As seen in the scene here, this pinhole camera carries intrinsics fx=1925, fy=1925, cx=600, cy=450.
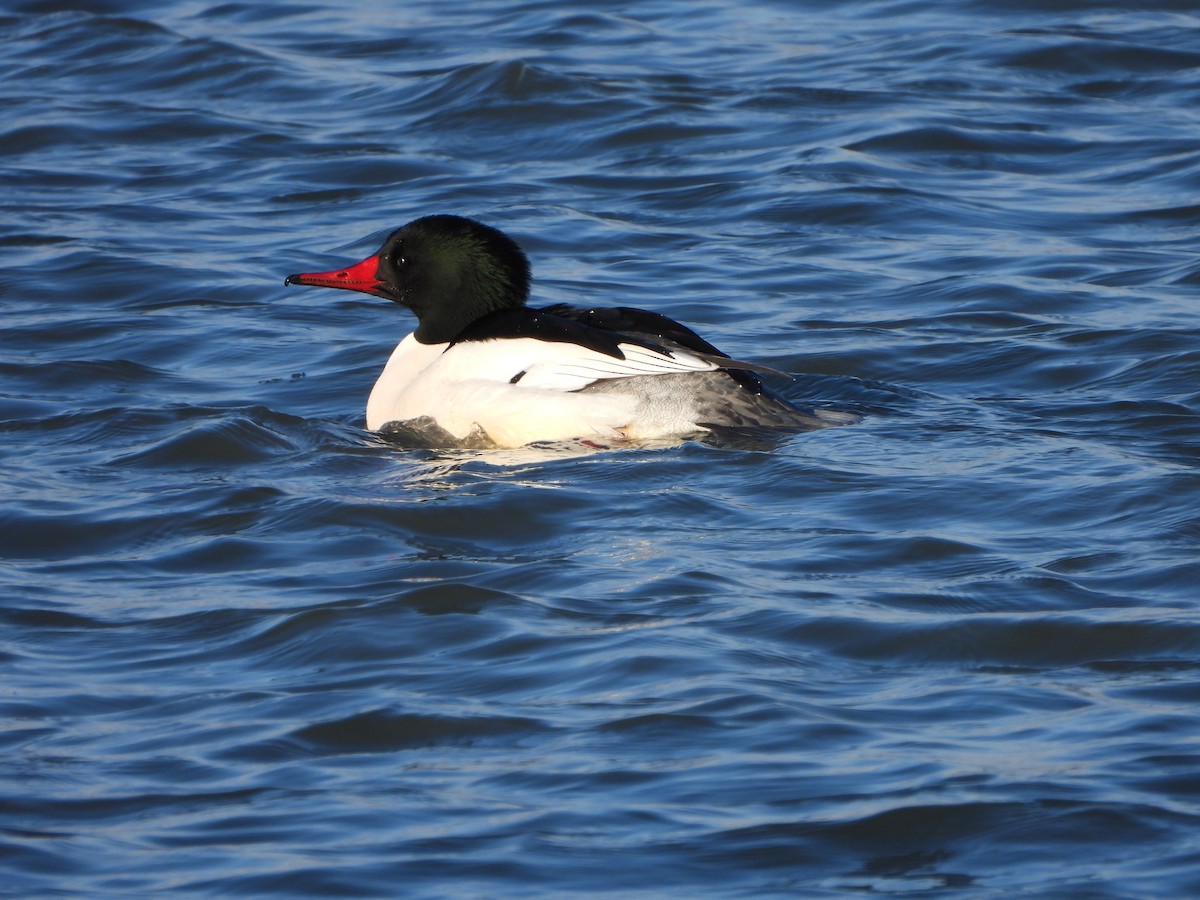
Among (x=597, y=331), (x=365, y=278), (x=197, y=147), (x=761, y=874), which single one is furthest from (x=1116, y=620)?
(x=197, y=147)

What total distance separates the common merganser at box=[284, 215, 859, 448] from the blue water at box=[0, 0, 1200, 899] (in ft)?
0.68

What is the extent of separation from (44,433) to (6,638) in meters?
2.64

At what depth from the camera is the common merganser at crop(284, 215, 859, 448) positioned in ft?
26.9

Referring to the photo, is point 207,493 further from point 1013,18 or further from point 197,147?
point 1013,18

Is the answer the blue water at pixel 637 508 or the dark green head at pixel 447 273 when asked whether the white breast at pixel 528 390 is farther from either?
the dark green head at pixel 447 273

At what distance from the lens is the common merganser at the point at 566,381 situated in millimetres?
8211

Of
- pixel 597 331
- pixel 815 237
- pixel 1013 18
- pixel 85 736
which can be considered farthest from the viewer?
pixel 1013 18

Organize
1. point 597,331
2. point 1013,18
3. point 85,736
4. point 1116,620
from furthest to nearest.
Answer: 1. point 1013,18
2. point 597,331
3. point 1116,620
4. point 85,736

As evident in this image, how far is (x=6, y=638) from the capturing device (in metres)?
6.26

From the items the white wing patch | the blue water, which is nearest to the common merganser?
the white wing patch

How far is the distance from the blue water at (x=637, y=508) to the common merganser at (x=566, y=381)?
208 mm

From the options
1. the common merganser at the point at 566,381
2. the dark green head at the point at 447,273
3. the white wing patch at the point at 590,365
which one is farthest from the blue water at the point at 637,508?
the dark green head at the point at 447,273

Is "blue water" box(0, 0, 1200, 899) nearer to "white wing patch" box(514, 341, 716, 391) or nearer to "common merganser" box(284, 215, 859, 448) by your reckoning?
"common merganser" box(284, 215, 859, 448)

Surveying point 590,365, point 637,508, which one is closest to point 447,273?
point 590,365
